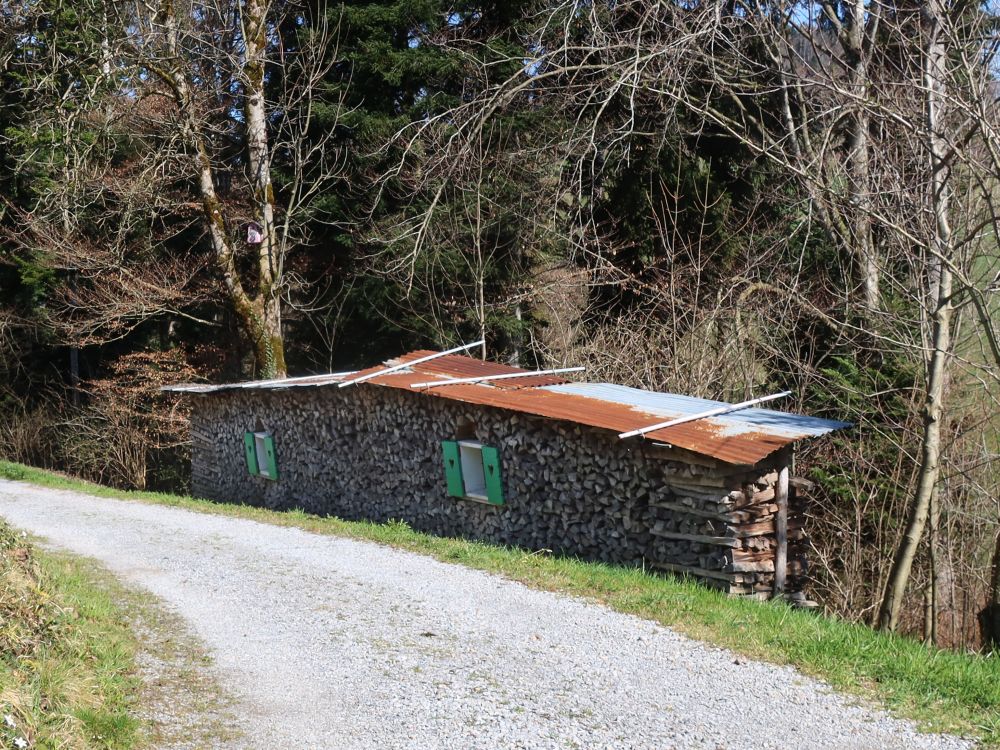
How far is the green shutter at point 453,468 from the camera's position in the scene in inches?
481

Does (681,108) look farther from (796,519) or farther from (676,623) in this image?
(676,623)

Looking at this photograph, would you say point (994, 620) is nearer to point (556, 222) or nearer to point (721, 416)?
point (721, 416)

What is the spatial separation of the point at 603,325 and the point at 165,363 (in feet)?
40.6

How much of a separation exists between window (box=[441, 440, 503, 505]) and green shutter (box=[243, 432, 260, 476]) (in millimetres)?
5706

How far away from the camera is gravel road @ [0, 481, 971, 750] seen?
544 cm

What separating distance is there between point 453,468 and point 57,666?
6995 millimetres

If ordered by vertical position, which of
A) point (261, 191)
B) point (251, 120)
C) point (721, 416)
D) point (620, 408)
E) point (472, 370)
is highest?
point (251, 120)

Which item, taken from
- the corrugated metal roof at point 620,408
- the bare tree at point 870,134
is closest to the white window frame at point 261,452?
the corrugated metal roof at point 620,408

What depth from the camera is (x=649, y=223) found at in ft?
56.5

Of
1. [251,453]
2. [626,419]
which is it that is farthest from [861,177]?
[251,453]

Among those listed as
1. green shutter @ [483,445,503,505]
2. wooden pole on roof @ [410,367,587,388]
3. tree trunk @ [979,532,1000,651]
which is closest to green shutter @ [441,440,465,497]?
green shutter @ [483,445,503,505]

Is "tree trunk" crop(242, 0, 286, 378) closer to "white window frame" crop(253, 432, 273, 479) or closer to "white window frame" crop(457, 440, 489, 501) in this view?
"white window frame" crop(253, 432, 273, 479)

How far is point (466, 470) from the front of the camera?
484 inches

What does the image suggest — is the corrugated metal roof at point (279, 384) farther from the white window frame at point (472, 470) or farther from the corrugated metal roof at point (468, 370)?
the white window frame at point (472, 470)
